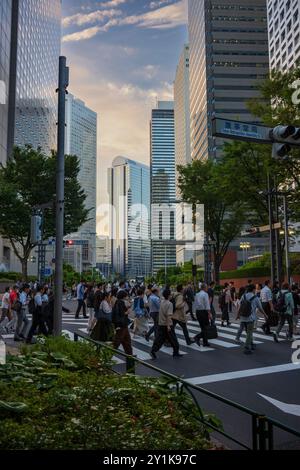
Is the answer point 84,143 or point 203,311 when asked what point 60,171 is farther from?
point 84,143

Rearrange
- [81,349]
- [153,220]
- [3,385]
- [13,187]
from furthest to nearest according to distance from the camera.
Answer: [153,220] < [13,187] < [81,349] < [3,385]

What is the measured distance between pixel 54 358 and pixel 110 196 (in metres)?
149

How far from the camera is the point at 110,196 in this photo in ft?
508

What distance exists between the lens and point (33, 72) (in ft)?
239

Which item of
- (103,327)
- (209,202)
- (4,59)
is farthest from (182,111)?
(103,327)

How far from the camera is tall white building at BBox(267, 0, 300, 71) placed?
84250 mm

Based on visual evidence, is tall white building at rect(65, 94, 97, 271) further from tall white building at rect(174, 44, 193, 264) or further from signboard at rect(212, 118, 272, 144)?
signboard at rect(212, 118, 272, 144)

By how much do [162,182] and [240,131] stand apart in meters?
128

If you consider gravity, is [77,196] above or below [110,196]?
below

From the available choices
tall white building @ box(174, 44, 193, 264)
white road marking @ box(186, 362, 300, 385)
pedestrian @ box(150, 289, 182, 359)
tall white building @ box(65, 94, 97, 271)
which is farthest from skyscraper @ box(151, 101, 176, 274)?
white road marking @ box(186, 362, 300, 385)

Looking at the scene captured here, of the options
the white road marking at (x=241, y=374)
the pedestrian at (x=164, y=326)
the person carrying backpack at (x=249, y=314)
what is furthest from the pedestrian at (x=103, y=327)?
the person carrying backpack at (x=249, y=314)

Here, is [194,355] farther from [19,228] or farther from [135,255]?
[135,255]

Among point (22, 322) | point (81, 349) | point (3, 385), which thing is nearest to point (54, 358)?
point (81, 349)

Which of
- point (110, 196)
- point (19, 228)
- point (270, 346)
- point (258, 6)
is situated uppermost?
point (258, 6)
